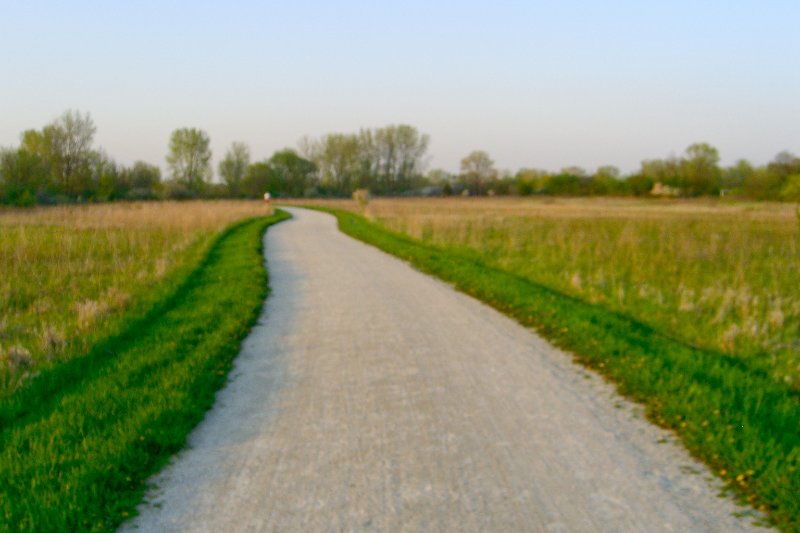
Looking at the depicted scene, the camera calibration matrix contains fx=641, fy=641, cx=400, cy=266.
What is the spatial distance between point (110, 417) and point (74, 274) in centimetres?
1026

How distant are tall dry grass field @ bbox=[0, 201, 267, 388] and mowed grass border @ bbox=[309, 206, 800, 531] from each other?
632 centimetres

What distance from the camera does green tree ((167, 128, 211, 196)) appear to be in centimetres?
8194

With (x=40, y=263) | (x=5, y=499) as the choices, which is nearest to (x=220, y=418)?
(x=5, y=499)

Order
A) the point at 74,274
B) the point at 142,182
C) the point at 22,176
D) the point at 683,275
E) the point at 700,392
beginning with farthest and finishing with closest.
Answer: the point at 142,182 < the point at 22,176 < the point at 74,274 < the point at 683,275 < the point at 700,392

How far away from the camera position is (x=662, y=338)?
8398mm

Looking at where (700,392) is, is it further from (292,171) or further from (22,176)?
(292,171)

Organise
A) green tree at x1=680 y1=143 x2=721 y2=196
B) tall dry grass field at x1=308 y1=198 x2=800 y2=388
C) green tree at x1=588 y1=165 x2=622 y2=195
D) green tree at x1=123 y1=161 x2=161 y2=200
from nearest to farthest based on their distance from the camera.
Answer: tall dry grass field at x1=308 y1=198 x2=800 y2=388 < green tree at x1=123 y1=161 x2=161 y2=200 < green tree at x1=680 y1=143 x2=721 y2=196 < green tree at x1=588 y1=165 x2=622 y2=195

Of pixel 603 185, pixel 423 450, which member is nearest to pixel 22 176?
pixel 423 450

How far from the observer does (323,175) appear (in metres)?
97.6

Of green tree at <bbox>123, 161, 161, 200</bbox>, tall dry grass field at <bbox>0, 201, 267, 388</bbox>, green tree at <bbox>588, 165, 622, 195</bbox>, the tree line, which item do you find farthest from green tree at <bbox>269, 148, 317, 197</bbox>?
tall dry grass field at <bbox>0, 201, 267, 388</bbox>

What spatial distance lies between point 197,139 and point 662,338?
82.3 meters

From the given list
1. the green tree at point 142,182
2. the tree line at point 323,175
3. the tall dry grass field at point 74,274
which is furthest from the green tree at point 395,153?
the tall dry grass field at point 74,274

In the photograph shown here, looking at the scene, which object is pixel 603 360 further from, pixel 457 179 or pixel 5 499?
pixel 457 179

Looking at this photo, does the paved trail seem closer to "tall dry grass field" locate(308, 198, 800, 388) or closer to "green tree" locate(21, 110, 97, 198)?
"tall dry grass field" locate(308, 198, 800, 388)
